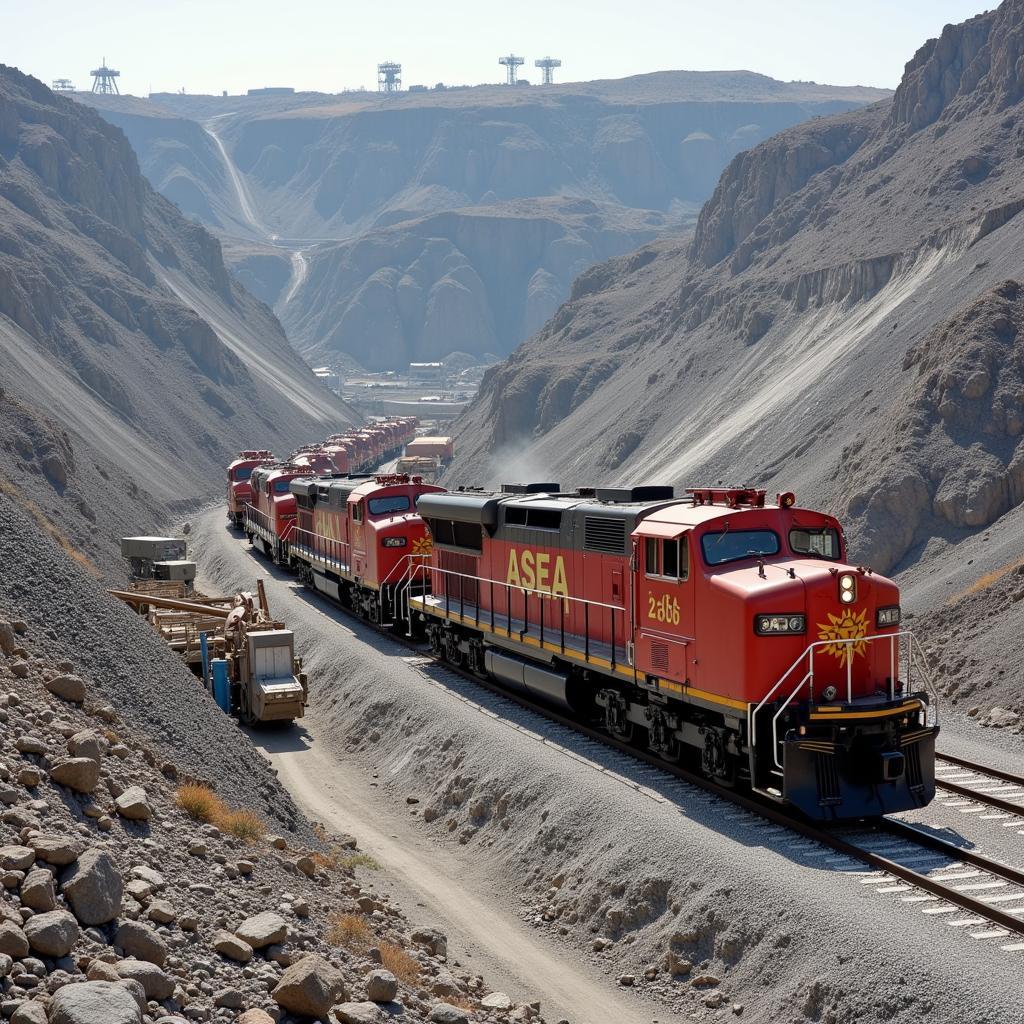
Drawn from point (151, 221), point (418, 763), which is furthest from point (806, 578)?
point (151, 221)

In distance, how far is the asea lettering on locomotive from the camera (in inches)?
894

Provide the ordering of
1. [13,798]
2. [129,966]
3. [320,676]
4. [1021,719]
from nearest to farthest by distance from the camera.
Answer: [129,966] < [13,798] < [1021,719] < [320,676]

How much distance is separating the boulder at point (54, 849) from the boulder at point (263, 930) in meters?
1.59

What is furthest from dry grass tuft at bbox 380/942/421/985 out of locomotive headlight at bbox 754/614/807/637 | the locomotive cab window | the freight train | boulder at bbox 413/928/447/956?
the locomotive cab window

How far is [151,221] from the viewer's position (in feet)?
496

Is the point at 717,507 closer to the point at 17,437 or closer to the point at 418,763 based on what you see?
the point at 418,763

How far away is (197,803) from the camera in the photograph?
13.2 m

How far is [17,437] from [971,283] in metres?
42.4

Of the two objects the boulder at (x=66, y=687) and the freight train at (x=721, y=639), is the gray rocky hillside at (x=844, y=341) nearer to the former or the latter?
the freight train at (x=721, y=639)

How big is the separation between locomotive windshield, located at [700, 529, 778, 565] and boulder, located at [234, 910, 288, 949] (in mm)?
8254

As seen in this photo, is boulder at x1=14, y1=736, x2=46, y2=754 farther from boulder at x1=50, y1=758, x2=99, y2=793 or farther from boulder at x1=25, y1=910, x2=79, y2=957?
boulder at x1=25, y1=910, x2=79, y2=957

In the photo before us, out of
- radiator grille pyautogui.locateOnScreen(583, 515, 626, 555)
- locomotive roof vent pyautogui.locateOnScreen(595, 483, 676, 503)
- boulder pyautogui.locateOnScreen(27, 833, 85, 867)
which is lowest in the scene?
boulder pyautogui.locateOnScreen(27, 833, 85, 867)

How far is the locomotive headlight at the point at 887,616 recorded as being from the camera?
16516 mm

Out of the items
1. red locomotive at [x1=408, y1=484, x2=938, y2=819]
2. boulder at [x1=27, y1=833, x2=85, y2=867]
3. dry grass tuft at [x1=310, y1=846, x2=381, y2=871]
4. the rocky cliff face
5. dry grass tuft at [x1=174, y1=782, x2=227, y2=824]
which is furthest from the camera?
the rocky cliff face
